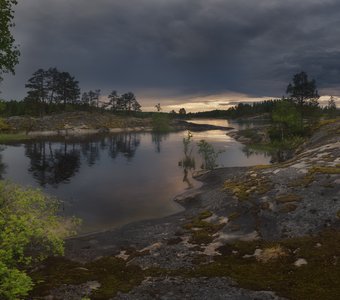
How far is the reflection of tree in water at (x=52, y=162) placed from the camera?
3214 inches

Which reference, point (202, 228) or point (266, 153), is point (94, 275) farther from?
point (266, 153)

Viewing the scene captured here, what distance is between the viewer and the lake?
56375mm

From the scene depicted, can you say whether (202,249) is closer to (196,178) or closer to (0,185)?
(0,185)

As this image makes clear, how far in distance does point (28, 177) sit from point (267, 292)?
67.9m

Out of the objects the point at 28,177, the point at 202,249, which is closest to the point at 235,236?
the point at 202,249

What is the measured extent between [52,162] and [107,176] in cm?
2649

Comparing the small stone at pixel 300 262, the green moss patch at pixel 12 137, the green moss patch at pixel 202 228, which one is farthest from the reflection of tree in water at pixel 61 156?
the small stone at pixel 300 262

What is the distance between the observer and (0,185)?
2288 cm

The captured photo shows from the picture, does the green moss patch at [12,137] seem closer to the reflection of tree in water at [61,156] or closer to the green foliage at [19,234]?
the reflection of tree in water at [61,156]

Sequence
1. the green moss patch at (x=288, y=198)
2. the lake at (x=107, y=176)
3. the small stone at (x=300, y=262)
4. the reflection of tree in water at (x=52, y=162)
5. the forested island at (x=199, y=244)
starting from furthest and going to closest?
the reflection of tree in water at (x=52, y=162)
the lake at (x=107, y=176)
the green moss patch at (x=288, y=198)
the small stone at (x=300, y=262)
the forested island at (x=199, y=244)

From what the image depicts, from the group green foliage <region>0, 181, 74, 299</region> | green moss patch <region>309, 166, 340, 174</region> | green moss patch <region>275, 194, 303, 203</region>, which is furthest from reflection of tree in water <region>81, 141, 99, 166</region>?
green foliage <region>0, 181, 74, 299</region>

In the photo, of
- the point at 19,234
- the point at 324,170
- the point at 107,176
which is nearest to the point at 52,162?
the point at 107,176

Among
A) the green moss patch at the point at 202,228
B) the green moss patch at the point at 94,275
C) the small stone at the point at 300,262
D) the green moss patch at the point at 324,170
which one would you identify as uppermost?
the green moss patch at the point at 324,170

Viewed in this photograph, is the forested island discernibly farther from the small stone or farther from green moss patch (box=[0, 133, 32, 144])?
green moss patch (box=[0, 133, 32, 144])
